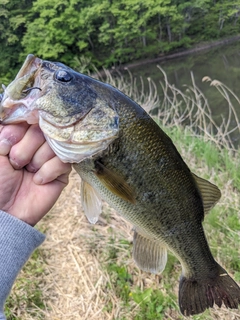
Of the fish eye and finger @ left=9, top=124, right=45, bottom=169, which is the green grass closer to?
finger @ left=9, top=124, right=45, bottom=169

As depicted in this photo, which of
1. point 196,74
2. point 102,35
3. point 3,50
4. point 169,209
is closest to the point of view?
point 169,209

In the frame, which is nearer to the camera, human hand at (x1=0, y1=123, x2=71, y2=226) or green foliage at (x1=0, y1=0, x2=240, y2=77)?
human hand at (x1=0, y1=123, x2=71, y2=226)

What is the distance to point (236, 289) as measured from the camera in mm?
1944

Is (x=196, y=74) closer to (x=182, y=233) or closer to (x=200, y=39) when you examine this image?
(x=200, y=39)

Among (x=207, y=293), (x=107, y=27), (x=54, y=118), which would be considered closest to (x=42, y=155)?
(x=54, y=118)

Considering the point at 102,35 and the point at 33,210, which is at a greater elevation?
the point at 33,210

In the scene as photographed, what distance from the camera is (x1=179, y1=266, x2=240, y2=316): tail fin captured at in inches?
76.5

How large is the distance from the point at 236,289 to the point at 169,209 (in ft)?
1.97

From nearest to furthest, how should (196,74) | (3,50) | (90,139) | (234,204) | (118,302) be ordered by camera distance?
(90,139)
(118,302)
(234,204)
(196,74)
(3,50)

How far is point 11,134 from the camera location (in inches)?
64.3

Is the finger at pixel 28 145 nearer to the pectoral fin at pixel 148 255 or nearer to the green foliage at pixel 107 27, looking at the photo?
the pectoral fin at pixel 148 255

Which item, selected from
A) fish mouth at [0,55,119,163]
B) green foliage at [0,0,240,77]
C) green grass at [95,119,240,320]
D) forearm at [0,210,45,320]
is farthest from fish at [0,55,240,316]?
green foliage at [0,0,240,77]

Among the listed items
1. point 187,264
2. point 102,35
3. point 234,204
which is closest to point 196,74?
point 102,35

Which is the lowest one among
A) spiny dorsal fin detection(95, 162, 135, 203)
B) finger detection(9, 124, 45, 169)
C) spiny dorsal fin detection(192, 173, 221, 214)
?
spiny dorsal fin detection(192, 173, 221, 214)
